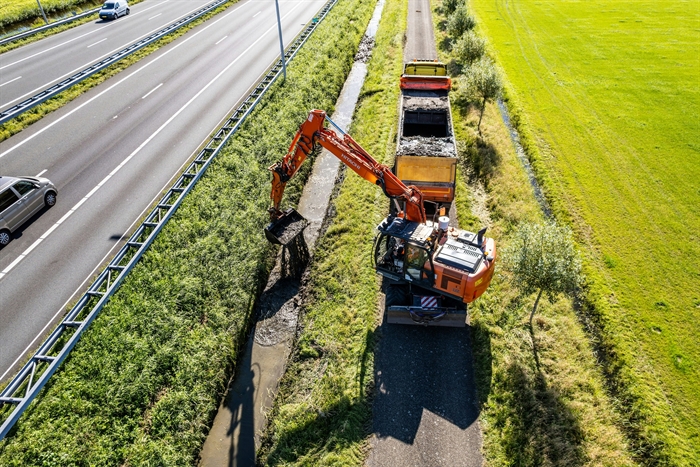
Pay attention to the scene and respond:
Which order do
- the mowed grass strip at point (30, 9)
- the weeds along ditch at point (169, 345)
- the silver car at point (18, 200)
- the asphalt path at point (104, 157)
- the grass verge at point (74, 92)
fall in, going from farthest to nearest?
1. the mowed grass strip at point (30, 9)
2. the grass verge at point (74, 92)
3. the silver car at point (18, 200)
4. the asphalt path at point (104, 157)
5. the weeds along ditch at point (169, 345)

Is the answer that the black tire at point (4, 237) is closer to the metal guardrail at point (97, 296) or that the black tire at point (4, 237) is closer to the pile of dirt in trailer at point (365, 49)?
the metal guardrail at point (97, 296)

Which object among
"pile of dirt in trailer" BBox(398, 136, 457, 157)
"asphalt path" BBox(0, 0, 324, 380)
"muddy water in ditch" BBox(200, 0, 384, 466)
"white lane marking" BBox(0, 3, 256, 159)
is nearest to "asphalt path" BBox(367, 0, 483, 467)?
"muddy water in ditch" BBox(200, 0, 384, 466)

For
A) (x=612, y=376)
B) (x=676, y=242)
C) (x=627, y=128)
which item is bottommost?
(x=612, y=376)

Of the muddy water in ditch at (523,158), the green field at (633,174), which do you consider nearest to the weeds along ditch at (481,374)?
the muddy water in ditch at (523,158)

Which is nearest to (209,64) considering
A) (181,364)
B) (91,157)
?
(91,157)

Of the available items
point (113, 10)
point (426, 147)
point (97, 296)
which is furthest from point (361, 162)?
point (113, 10)

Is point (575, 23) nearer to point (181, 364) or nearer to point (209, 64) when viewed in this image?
point (209, 64)
